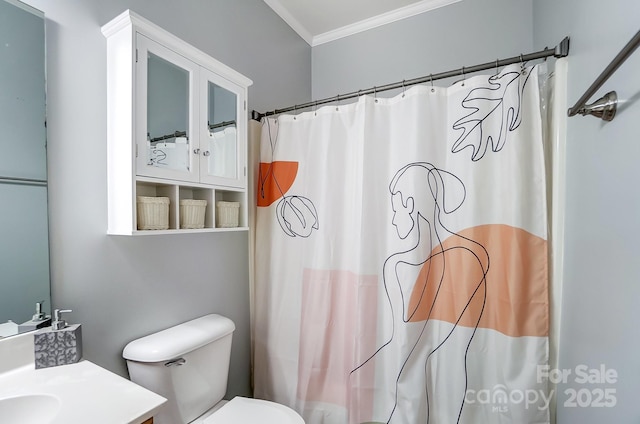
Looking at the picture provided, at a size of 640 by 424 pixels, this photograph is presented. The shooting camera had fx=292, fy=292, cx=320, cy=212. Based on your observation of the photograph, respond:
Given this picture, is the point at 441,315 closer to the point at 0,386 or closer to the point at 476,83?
the point at 476,83

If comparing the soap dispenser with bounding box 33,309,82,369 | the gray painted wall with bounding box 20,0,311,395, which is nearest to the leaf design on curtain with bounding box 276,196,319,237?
the gray painted wall with bounding box 20,0,311,395

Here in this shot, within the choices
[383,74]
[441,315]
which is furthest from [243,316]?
[383,74]

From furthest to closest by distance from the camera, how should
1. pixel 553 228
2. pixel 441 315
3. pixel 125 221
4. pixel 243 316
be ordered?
1. pixel 243 316
2. pixel 441 315
3. pixel 553 228
4. pixel 125 221

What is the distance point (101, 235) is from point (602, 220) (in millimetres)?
1586

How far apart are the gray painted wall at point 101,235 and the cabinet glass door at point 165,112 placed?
6.6 inches

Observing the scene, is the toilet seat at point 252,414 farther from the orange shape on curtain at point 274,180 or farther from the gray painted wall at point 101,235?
the orange shape on curtain at point 274,180

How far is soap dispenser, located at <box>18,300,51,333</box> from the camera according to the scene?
874 mm

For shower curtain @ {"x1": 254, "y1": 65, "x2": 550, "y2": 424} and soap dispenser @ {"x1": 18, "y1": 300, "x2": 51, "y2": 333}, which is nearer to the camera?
soap dispenser @ {"x1": 18, "y1": 300, "x2": 51, "y2": 333}

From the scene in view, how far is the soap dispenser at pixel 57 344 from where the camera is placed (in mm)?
871

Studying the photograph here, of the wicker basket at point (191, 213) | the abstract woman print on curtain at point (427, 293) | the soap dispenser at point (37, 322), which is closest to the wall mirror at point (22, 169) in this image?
the soap dispenser at point (37, 322)

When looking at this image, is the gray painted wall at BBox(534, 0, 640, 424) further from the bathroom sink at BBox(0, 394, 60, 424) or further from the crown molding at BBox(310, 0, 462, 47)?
the bathroom sink at BBox(0, 394, 60, 424)

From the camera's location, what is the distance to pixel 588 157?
0.91m

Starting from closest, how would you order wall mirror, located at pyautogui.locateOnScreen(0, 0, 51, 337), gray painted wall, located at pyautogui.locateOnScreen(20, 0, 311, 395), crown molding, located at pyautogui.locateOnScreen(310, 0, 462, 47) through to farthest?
1. wall mirror, located at pyautogui.locateOnScreen(0, 0, 51, 337)
2. gray painted wall, located at pyautogui.locateOnScreen(20, 0, 311, 395)
3. crown molding, located at pyautogui.locateOnScreen(310, 0, 462, 47)

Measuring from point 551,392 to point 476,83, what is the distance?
1.32 meters
